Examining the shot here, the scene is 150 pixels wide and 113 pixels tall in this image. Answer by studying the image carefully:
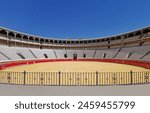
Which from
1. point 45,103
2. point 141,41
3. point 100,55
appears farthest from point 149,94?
point 100,55

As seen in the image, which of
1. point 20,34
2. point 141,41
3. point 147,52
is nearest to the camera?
point 147,52

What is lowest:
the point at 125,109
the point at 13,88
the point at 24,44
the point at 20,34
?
the point at 125,109

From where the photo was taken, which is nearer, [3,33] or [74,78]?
[74,78]

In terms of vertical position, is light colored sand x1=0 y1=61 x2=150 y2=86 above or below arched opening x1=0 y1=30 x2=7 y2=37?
below

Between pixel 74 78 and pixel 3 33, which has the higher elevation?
pixel 3 33

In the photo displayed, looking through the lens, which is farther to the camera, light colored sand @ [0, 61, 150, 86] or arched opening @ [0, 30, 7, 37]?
arched opening @ [0, 30, 7, 37]

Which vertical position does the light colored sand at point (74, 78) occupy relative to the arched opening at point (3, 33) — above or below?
below

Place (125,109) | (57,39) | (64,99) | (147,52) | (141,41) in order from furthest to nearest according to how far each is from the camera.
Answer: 1. (57,39)
2. (141,41)
3. (147,52)
4. (64,99)
5. (125,109)

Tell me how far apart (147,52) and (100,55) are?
17432 millimetres

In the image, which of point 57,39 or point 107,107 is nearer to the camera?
point 107,107

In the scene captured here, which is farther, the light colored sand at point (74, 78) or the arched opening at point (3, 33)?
the arched opening at point (3, 33)

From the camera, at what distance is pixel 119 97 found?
691 cm

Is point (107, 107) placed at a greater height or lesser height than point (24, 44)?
lesser

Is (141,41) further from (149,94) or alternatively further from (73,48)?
(149,94)
